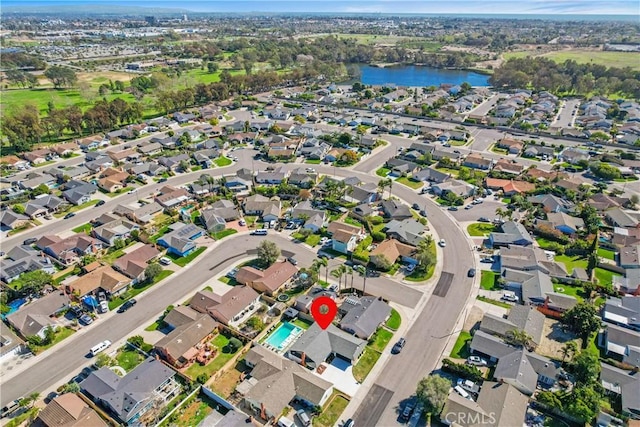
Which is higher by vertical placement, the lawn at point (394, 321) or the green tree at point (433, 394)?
the green tree at point (433, 394)

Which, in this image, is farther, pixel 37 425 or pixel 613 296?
pixel 613 296

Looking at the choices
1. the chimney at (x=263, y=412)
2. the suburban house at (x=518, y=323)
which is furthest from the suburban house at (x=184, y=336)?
the suburban house at (x=518, y=323)

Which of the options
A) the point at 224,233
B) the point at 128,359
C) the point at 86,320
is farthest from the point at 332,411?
the point at 224,233

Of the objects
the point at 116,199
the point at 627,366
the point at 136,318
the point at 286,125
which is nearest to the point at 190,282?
the point at 136,318

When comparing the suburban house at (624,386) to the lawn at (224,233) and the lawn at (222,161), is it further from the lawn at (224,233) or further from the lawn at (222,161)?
the lawn at (222,161)

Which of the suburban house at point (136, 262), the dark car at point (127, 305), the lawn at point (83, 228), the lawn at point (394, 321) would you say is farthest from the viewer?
the lawn at point (83, 228)

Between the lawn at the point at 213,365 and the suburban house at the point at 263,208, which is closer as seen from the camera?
the lawn at the point at 213,365

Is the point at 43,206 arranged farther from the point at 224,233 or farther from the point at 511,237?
the point at 511,237

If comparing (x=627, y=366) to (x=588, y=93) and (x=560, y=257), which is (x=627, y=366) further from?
(x=588, y=93)
